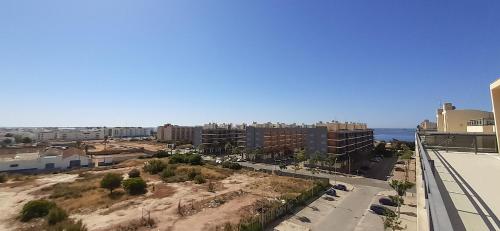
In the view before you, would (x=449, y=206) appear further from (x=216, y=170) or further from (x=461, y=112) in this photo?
(x=216, y=170)

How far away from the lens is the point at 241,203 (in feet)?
112

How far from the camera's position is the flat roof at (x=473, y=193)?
15.9 feet

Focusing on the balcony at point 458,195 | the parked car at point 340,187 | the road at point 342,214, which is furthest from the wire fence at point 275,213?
the balcony at point 458,195

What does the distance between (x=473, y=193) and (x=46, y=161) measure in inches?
2931

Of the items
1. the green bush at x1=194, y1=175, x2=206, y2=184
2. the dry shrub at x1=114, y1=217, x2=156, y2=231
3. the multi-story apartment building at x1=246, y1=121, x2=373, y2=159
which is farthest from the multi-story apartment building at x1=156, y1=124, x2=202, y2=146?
the dry shrub at x1=114, y1=217, x2=156, y2=231

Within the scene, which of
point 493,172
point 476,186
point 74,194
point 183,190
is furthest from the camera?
point 183,190

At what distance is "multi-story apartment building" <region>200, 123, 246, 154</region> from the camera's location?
90.9m

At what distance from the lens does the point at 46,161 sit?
6041cm

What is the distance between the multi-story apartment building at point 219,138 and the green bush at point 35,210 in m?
59.1

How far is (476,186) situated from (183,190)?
128 ft

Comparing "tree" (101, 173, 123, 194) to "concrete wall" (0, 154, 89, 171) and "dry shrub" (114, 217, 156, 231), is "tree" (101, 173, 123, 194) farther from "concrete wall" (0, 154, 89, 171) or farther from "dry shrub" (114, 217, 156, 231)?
"concrete wall" (0, 154, 89, 171)

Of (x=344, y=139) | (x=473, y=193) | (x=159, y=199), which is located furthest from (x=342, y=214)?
(x=344, y=139)

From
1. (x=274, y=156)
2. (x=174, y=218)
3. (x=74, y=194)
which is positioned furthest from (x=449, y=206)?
(x=274, y=156)

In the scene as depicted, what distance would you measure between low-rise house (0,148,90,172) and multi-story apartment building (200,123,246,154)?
34.9m
